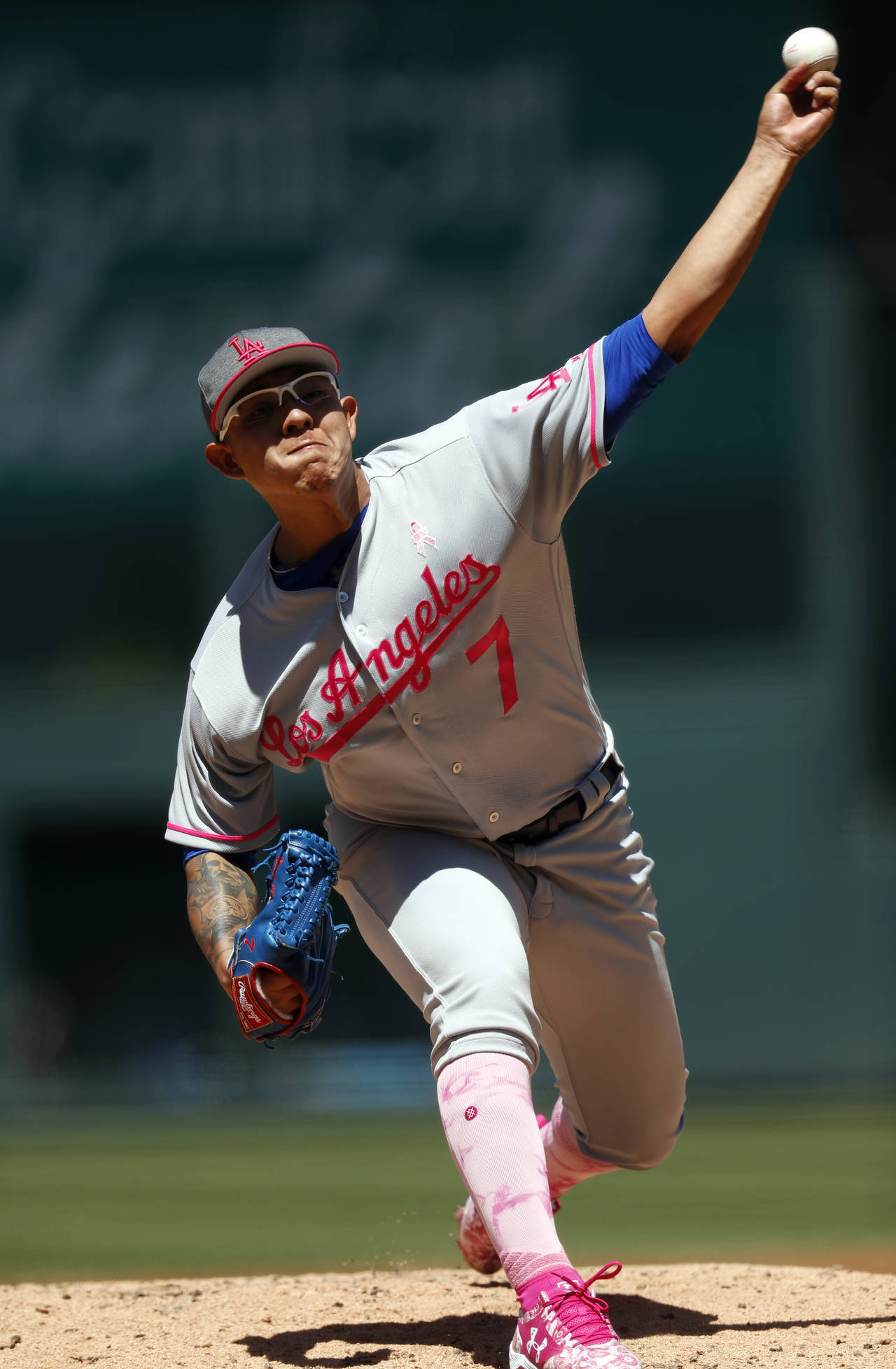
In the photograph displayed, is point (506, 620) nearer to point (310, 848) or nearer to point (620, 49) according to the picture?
point (310, 848)

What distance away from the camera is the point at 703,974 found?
9.62m

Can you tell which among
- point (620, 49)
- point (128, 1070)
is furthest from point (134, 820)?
point (620, 49)

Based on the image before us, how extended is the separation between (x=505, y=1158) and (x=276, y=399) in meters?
1.50

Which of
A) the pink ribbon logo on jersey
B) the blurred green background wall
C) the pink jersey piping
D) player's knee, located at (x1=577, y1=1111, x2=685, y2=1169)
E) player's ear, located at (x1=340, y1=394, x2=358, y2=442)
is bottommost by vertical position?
player's knee, located at (x1=577, y1=1111, x2=685, y2=1169)

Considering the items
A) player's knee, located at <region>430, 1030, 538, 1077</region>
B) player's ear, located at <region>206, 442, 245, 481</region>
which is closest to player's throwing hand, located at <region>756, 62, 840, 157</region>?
player's ear, located at <region>206, 442, 245, 481</region>

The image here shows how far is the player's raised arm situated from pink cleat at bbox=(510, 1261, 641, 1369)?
65.7 inches

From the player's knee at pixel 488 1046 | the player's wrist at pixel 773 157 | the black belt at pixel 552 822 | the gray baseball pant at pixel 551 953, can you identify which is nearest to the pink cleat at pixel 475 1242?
the gray baseball pant at pixel 551 953

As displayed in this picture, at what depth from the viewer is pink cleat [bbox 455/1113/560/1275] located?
3711 mm

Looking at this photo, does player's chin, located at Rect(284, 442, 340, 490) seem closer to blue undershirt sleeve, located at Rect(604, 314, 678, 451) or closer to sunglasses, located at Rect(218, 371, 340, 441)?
sunglasses, located at Rect(218, 371, 340, 441)

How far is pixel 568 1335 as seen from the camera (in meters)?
2.50

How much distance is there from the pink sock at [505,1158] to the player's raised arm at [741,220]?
135cm

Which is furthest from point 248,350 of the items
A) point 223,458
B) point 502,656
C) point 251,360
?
point 502,656

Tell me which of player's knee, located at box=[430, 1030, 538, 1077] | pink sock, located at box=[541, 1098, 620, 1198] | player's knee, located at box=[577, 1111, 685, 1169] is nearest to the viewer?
player's knee, located at box=[430, 1030, 538, 1077]

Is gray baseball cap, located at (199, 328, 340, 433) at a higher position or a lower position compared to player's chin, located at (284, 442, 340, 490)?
higher
